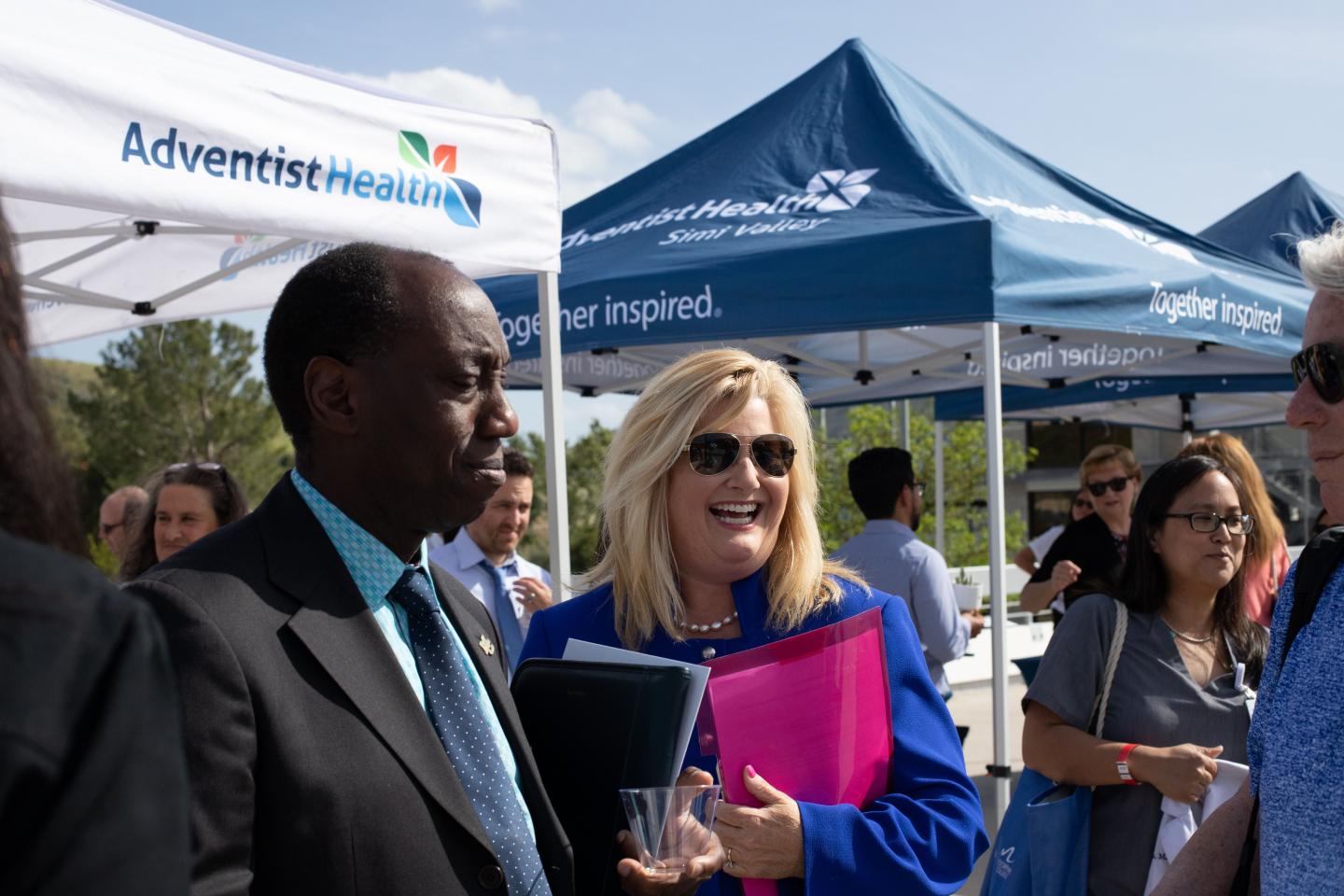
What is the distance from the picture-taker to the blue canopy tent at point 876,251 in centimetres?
465

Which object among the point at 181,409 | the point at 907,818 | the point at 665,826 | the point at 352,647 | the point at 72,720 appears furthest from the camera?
the point at 181,409

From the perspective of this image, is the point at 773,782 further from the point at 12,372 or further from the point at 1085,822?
the point at 12,372

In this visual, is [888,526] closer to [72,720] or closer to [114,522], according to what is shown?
[114,522]

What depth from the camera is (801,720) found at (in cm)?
214

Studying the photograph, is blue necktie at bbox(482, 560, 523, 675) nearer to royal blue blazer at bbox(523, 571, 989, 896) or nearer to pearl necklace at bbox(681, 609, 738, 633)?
royal blue blazer at bbox(523, 571, 989, 896)

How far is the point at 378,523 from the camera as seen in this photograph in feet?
5.00

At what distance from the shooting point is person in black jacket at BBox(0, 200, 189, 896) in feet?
1.90

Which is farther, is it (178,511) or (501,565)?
(501,565)

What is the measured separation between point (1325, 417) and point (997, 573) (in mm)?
3307

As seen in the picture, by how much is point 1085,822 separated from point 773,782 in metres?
1.44

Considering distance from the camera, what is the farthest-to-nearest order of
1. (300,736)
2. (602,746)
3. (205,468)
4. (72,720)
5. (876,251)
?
1. (876,251)
2. (205,468)
3. (602,746)
4. (300,736)
5. (72,720)

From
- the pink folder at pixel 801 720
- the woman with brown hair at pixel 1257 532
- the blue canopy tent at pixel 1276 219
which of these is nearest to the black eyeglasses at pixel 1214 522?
the woman with brown hair at pixel 1257 532

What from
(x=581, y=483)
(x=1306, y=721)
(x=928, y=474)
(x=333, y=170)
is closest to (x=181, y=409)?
(x=581, y=483)

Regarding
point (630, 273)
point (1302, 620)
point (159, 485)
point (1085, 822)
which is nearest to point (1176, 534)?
point (1085, 822)
